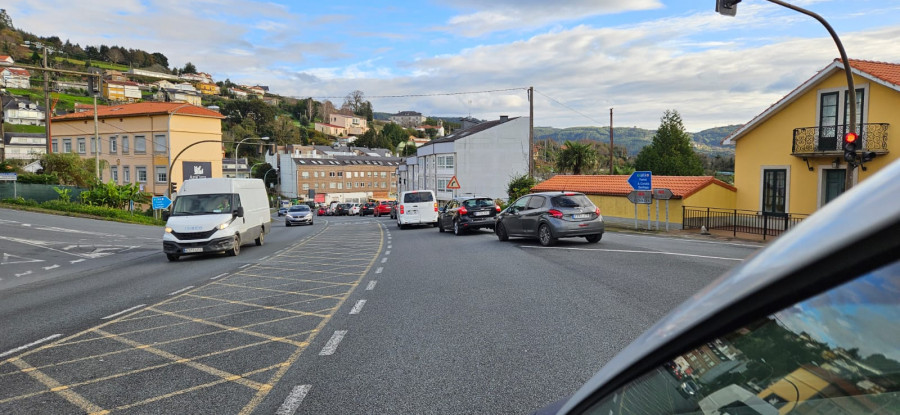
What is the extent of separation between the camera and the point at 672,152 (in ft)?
147

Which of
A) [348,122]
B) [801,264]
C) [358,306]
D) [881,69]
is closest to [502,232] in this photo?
[358,306]

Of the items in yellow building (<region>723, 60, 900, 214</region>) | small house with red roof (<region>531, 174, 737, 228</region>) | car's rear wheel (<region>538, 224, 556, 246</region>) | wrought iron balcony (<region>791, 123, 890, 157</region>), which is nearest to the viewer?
car's rear wheel (<region>538, 224, 556, 246</region>)

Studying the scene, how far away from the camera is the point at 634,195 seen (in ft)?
80.1

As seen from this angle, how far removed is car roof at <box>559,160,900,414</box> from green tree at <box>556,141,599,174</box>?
4427 cm

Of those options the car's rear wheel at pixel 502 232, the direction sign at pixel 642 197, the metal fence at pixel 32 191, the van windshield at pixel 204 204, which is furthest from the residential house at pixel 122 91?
the car's rear wheel at pixel 502 232

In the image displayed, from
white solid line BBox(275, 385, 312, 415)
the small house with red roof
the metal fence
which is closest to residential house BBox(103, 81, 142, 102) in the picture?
the metal fence

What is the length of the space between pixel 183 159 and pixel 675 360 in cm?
6423

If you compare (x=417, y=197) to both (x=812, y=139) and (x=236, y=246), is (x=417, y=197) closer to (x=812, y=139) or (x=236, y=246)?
(x=236, y=246)

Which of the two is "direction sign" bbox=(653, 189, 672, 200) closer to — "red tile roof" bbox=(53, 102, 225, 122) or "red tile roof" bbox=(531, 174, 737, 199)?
"red tile roof" bbox=(531, 174, 737, 199)

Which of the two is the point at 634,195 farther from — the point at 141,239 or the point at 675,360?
the point at 675,360

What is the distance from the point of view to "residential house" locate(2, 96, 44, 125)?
345 feet

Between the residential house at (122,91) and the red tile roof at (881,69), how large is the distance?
123869mm

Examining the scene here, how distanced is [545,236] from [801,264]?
15731 mm

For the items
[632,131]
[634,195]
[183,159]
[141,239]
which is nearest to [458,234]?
[634,195]
